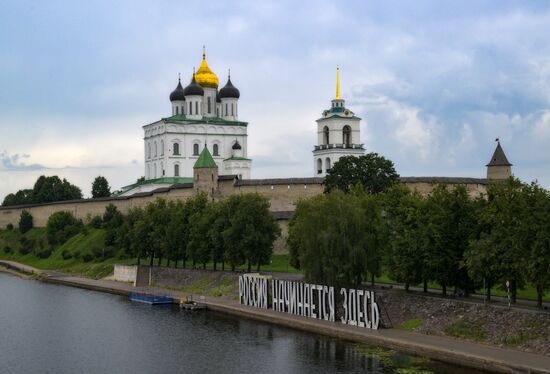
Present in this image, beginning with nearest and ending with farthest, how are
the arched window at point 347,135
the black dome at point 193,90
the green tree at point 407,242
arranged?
the green tree at point 407,242 < the black dome at point 193,90 < the arched window at point 347,135

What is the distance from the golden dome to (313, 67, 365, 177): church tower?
1200 centimetres

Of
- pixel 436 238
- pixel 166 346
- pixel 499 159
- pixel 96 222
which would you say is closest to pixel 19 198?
pixel 96 222

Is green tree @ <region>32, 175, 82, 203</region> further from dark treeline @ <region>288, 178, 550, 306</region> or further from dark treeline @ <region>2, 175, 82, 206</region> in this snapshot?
dark treeline @ <region>288, 178, 550, 306</region>

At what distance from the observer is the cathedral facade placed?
86.4 metres

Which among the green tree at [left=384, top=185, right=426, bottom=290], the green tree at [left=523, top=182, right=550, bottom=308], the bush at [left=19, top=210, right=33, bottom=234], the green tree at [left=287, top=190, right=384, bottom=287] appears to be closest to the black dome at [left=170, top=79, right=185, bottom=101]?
the bush at [left=19, top=210, right=33, bottom=234]

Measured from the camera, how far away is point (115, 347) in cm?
3306

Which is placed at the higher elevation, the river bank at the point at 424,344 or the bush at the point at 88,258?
the bush at the point at 88,258

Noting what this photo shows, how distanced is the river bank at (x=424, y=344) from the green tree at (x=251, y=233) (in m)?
4.85

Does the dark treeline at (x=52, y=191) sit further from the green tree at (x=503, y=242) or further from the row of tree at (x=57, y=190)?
the green tree at (x=503, y=242)

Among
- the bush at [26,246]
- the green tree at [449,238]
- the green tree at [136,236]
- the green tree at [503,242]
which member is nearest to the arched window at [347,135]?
the green tree at [136,236]

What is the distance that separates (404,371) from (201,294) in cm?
2249

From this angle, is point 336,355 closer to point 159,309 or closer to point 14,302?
point 159,309

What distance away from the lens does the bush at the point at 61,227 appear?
253ft

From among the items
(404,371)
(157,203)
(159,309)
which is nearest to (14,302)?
(159,309)
